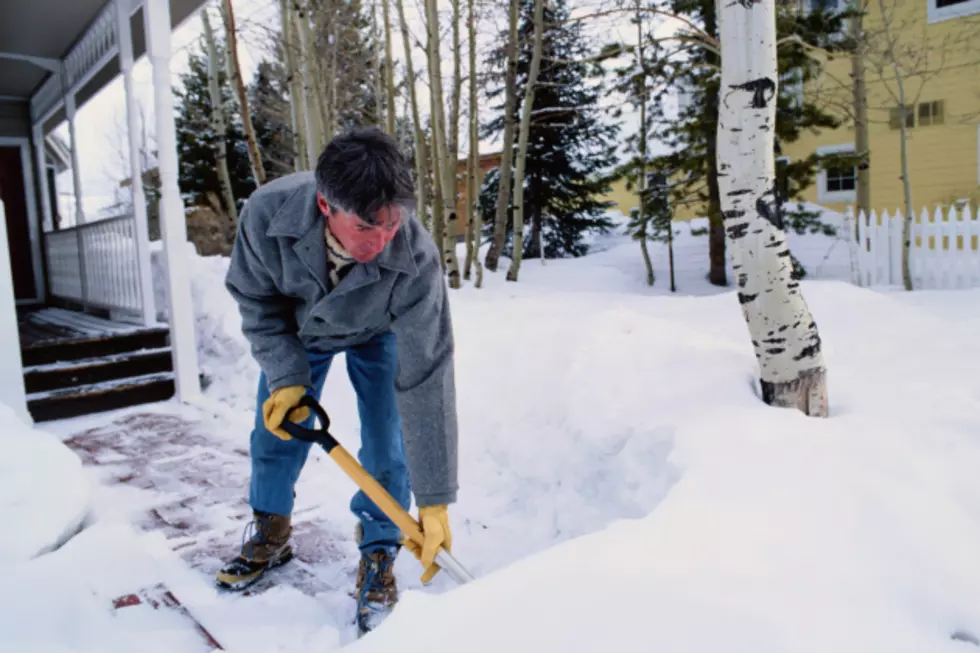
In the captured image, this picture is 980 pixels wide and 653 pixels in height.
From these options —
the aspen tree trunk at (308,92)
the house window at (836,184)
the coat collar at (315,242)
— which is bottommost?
the coat collar at (315,242)

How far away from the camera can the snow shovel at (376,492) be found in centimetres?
195

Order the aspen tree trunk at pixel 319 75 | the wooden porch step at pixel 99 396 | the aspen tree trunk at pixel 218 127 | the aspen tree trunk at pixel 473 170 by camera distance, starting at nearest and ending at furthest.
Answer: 1. the wooden porch step at pixel 99 396
2. the aspen tree trunk at pixel 319 75
3. the aspen tree trunk at pixel 473 170
4. the aspen tree trunk at pixel 218 127

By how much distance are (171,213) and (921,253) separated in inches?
329

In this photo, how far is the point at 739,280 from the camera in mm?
3113

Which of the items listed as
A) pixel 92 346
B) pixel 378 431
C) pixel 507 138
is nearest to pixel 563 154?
pixel 507 138

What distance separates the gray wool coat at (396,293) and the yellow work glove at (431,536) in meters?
0.03

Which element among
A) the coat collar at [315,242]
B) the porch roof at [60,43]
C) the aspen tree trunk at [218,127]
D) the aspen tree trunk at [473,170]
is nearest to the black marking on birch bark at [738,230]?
the coat collar at [315,242]

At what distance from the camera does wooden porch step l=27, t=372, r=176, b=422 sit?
4.56m

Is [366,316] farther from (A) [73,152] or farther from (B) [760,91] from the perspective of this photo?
(A) [73,152]

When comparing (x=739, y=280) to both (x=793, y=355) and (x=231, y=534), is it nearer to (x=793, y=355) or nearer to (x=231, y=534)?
(x=793, y=355)

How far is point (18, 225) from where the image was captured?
360 inches

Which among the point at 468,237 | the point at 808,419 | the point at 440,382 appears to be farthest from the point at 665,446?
the point at 468,237

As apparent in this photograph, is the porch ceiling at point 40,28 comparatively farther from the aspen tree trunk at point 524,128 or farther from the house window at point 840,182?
the house window at point 840,182

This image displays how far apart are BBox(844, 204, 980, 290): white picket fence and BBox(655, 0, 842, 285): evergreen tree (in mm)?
1445
